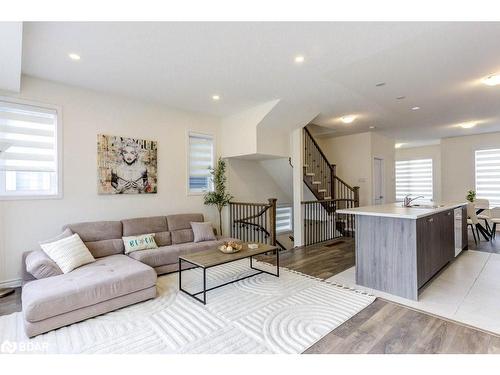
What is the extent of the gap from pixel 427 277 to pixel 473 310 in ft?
2.07

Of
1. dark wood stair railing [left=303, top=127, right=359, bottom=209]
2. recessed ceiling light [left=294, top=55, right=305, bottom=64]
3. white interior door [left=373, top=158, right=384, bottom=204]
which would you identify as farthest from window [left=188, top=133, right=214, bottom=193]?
white interior door [left=373, top=158, right=384, bottom=204]

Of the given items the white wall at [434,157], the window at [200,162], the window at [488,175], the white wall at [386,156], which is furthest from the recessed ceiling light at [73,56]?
the white wall at [434,157]

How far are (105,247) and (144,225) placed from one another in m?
0.70

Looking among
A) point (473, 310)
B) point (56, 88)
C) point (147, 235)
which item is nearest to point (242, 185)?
point (147, 235)

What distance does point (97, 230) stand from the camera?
3.93 m

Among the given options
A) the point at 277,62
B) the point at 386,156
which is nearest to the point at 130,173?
the point at 277,62

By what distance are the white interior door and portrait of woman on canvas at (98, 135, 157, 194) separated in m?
6.28

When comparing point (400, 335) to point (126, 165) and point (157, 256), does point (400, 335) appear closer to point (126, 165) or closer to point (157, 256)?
point (157, 256)

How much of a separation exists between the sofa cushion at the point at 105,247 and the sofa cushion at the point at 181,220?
897 mm

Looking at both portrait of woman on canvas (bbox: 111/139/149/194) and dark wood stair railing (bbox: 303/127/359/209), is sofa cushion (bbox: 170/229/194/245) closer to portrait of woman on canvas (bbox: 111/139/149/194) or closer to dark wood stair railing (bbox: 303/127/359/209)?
portrait of woman on canvas (bbox: 111/139/149/194)

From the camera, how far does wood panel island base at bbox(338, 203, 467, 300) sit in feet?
9.91

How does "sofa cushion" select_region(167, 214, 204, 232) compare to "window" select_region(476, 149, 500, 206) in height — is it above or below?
below

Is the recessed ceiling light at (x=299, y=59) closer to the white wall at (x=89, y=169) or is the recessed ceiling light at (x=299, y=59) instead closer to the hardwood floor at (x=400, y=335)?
the white wall at (x=89, y=169)

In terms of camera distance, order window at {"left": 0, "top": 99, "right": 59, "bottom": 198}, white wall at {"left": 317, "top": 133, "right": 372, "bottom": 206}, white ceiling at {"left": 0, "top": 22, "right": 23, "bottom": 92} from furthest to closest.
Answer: white wall at {"left": 317, "top": 133, "right": 372, "bottom": 206}, window at {"left": 0, "top": 99, "right": 59, "bottom": 198}, white ceiling at {"left": 0, "top": 22, "right": 23, "bottom": 92}
